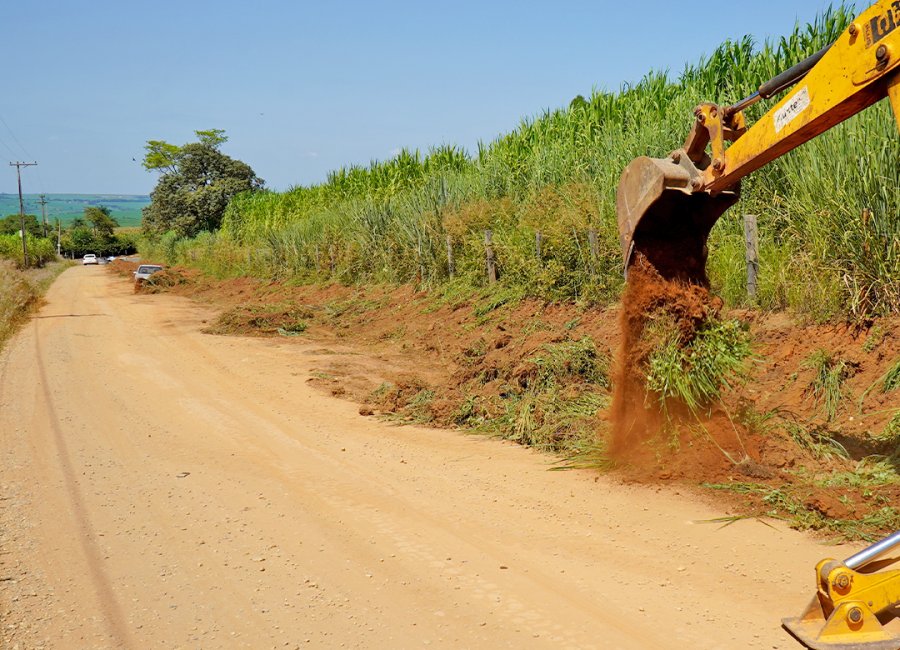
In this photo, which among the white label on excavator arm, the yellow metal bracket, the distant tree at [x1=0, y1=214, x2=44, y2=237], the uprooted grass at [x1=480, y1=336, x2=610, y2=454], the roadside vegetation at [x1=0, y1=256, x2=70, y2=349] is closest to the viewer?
the yellow metal bracket

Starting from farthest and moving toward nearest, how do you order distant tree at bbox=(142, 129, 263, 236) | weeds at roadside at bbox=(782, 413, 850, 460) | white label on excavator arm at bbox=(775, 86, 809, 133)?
distant tree at bbox=(142, 129, 263, 236), weeds at roadside at bbox=(782, 413, 850, 460), white label on excavator arm at bbox=(775, 86, 809, 133)

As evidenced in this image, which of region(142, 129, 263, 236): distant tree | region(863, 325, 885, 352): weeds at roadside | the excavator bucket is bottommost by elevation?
region(863, 325, 885, 352): weeds at roadside

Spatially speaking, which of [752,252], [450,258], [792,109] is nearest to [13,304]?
[450,258]

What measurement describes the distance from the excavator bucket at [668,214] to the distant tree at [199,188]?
54049 mm

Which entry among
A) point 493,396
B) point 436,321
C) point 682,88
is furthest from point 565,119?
point 493,396

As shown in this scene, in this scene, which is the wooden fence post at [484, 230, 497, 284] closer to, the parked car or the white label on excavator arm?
the white label on excavator arm

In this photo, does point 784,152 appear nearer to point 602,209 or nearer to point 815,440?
point 815,440

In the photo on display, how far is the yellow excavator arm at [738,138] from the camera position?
4.00 metres

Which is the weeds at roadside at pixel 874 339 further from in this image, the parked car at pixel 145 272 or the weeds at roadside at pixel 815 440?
the parked car at pixel 145 272

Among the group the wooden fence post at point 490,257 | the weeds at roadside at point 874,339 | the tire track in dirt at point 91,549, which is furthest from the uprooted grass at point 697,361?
the wooden fence post at point 490,257

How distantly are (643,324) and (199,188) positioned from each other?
5765 centimetres

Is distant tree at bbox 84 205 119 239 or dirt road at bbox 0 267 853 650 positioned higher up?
distant tree at bbox 84 205 119 239

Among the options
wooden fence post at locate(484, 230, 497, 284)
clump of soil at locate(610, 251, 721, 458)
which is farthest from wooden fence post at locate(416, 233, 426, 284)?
clump of soil at locate(610, 251, 721, 458)

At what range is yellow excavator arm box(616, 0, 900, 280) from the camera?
13.1 feet
